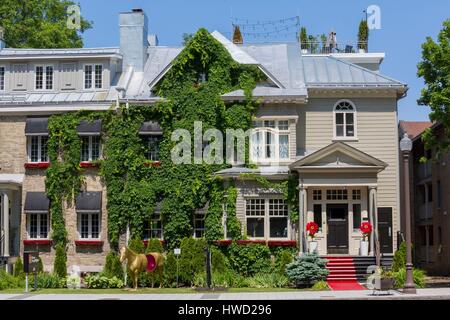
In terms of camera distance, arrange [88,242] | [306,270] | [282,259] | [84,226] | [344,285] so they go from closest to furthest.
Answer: [306,270], [344,285], [282,259], [88,242], [84,226]

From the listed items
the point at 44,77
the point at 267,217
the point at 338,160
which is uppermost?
the point at 44,77

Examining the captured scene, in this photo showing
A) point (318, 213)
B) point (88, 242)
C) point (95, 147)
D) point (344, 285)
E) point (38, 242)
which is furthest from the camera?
point (95, 147)

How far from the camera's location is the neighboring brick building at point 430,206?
129 feet

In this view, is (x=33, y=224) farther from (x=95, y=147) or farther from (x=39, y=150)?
(x=95, y=147)

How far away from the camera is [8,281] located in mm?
27891

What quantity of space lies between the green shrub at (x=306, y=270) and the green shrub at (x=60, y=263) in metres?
10.4

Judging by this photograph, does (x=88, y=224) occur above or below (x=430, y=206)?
below

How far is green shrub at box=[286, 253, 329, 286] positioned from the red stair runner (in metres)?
0.95

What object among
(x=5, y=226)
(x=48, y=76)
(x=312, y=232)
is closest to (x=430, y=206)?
(x=312, y=232)

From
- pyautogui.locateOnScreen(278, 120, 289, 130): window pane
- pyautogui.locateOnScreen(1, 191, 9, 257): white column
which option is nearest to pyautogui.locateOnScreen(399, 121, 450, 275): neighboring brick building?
pyautogui.locateOnScreen(278, 120, 289, 130): window pane

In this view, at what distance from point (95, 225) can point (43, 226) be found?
2564 millimetres

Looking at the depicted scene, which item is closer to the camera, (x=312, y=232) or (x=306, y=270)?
(x=306, y=270)
